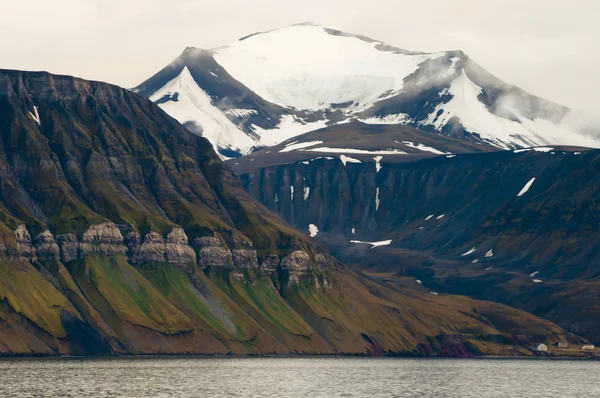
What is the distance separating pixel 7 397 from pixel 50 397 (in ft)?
20.6

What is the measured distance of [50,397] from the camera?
198125 millimetres

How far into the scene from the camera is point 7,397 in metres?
195
